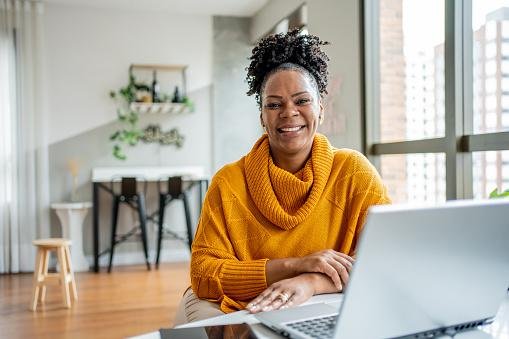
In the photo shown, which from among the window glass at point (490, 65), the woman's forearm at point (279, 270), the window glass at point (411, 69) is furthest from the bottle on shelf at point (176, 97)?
the woman's forearm at point (279, 270)

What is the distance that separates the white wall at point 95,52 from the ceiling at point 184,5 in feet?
0.40

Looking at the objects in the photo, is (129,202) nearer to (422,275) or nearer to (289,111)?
(289,111)

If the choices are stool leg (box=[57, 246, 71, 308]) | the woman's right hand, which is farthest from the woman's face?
stool leg (box=[57, 246, 71, 308])

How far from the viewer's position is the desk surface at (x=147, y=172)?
5.61 metres

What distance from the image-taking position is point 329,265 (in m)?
1.27

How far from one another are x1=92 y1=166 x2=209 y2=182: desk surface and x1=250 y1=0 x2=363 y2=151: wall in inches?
79.9

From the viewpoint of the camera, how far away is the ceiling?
5484 mm

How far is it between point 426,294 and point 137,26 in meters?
5.59

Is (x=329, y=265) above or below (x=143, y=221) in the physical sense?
above

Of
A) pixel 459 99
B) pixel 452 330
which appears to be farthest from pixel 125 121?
pixel 452 330

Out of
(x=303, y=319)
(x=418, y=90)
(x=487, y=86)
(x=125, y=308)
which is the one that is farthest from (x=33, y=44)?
(x=303, y=319)

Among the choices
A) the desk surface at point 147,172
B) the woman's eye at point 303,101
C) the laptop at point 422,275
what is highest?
the woman's eye at point 303,101

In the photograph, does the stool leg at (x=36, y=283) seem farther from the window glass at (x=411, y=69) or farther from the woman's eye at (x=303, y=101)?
the woman's eye at (x=303, y=101)

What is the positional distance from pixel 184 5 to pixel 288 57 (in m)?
4.44
